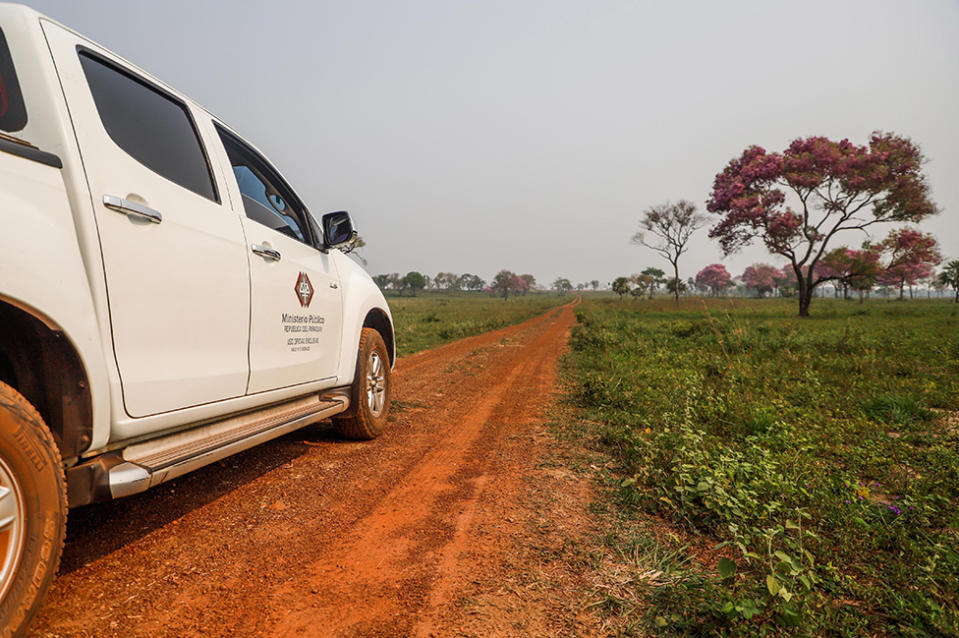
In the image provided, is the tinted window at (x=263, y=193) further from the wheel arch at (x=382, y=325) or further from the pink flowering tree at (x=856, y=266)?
the pink flowering tree at (x=856, y=266)

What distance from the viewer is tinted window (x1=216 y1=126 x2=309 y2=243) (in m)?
3.00

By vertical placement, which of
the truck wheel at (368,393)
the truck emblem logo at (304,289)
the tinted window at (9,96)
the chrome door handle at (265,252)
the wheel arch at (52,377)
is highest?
the tinted window at (9,96)

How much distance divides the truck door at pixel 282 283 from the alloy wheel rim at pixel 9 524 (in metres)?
1.18

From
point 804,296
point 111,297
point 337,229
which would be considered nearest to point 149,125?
point 111,297

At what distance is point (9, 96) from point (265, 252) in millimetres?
1225

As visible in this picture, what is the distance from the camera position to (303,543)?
2338mm

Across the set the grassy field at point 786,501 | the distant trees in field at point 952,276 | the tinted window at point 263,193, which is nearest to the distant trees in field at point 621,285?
the distant trees in field at point 952,276

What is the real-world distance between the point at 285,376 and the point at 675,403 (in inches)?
164

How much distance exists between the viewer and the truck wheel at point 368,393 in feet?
12.9

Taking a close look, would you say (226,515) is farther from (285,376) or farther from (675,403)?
(675,403)

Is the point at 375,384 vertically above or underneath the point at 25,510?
underneath

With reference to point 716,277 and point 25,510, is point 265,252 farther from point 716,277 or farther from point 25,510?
point 716,277

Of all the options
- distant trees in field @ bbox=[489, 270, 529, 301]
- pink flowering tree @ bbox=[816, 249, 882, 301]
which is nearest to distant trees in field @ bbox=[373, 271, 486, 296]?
distant trees in field @ bbox=[489, 270, 529, 301]

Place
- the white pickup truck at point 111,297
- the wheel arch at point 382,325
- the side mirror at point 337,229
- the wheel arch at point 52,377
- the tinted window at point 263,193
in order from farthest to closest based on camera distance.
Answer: the wheel arch at point 382,325 → the side mirror at point 337,229 → the tinted window at point 263,193 → the wheel arch at point 52,377 → the white pickup truck at point 111,297
